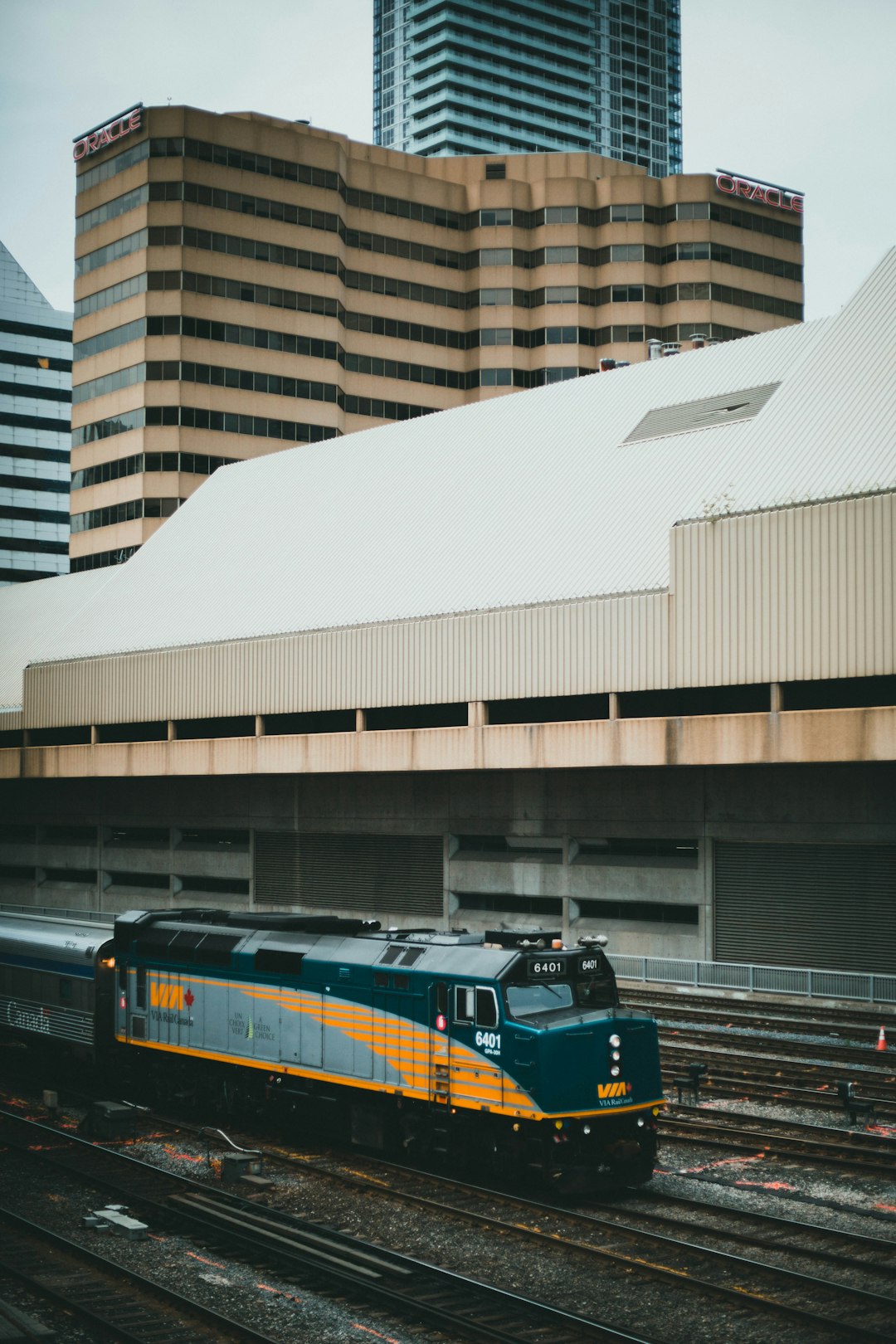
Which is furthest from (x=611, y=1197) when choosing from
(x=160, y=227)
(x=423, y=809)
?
(x=160, y=227)

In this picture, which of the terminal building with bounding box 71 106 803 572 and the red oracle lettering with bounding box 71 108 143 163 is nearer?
the terminal building with bounding box 71 106 803 572

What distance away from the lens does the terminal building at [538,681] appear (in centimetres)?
3647

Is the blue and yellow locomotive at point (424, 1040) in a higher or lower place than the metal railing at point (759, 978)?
higher

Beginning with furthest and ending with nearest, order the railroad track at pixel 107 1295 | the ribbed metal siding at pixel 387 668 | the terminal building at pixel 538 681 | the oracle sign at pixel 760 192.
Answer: the oracle sign at pixel 760 192
the ribbed metal siding at pixel 387 668
the terminal building at pixel 538 681
the railroad track at pixel 107 1295

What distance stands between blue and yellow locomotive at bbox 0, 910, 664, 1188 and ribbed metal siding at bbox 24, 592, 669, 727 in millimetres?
17102

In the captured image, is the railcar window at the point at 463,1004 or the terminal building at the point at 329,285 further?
the terminal building at the point at 329,285

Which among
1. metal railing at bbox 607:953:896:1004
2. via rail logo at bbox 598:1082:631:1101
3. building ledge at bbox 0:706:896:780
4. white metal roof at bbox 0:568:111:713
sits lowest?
metal railing at bbox 607:953:896:1004

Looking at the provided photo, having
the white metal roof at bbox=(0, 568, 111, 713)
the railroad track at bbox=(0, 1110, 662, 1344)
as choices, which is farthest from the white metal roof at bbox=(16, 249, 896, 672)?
the railroad track at bbox=(0, 1110, 662, 1344)

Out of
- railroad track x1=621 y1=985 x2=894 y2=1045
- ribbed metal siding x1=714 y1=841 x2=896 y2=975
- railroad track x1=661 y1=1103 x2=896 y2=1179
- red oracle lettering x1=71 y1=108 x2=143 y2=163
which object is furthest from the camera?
red oracle lettering x1=71 y1=108 x2=143 y2=163

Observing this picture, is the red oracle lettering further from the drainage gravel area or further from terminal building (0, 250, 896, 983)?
the drainage gravel area

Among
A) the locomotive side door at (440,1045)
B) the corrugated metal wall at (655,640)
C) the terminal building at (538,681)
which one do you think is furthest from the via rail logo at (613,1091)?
the corrugated metal wall at (655,640)

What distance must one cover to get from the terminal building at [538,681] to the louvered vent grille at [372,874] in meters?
0.12

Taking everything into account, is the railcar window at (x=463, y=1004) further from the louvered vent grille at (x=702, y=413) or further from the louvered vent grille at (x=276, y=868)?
the louvered vent grille at (x=276, y=868)

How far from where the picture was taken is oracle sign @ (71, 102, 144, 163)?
316 feet
